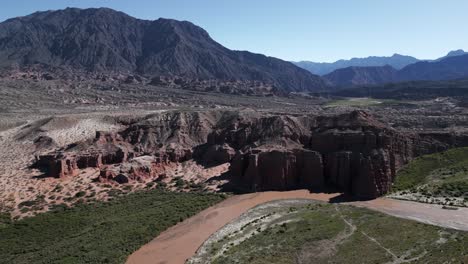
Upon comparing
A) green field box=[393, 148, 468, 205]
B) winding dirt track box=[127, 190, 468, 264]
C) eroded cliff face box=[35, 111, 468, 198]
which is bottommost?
winding dirt track box=[127, 190, 468, 264]

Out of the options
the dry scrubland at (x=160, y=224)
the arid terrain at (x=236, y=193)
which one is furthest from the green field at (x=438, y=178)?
the dry scrubland at (x=160, y=224)

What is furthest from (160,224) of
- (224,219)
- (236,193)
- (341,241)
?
(341,241)

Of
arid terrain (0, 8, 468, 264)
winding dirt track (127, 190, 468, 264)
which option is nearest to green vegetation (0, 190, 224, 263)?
arid terrain (0, 8, 468, 264)

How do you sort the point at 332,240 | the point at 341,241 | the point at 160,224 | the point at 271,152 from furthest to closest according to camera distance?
the point at 271,152 → the point at 160,224 → the point at 332,240 → the point at 341,241

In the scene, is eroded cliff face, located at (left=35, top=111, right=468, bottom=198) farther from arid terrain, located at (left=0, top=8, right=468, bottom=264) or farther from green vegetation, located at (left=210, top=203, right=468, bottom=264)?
green vegetation, located at (left=210, top=203, right=468, bottom=264)

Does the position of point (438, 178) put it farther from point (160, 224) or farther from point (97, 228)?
point (97, 228)

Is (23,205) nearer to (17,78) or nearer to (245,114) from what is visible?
Result: (245,114)

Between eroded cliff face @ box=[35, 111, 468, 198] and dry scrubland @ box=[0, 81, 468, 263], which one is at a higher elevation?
eroded cliff face @ box=[35, 111, 468, 198]
